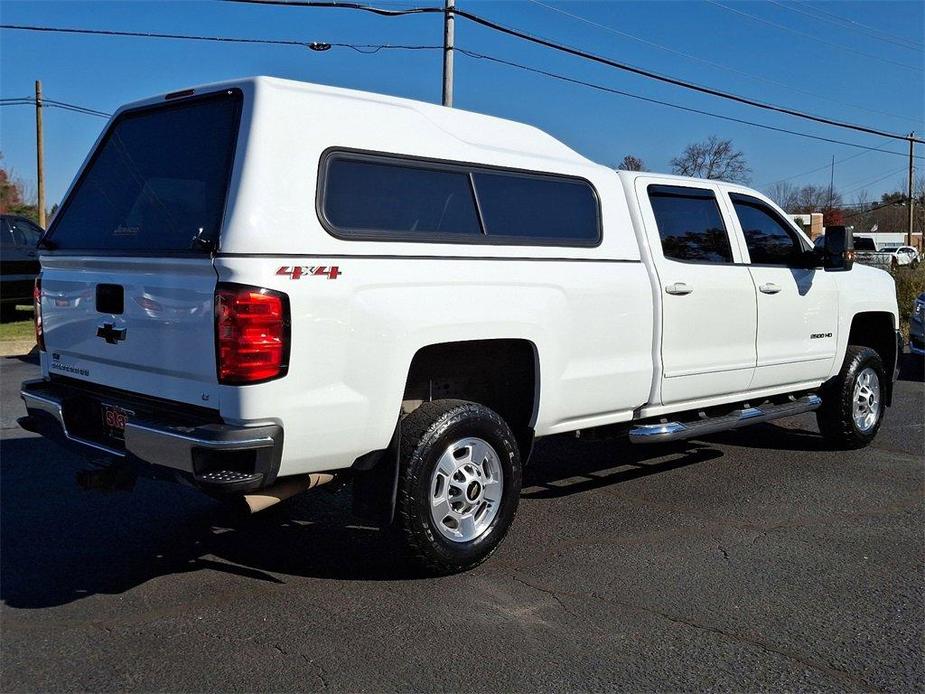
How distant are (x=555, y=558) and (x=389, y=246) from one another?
190 centimetres

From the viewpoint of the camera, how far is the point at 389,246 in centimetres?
442

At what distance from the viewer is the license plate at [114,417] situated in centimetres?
442

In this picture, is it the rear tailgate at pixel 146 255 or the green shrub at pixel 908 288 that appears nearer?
the rear tailgate at pixel 146 255

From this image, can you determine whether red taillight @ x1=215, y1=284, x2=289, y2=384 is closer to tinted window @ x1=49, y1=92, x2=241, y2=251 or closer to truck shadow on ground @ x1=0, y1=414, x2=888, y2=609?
tinted window @ x1=49, y1=92, x2=241, y2=251

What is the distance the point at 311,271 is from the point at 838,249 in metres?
4.59

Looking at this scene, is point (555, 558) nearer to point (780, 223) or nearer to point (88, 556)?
point (88, 556)

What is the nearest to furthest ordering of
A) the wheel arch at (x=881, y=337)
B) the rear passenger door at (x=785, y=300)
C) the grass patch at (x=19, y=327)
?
1. the rear passenger door at (x=785, y=300)
2. the wheel arch at (x=881, y=337)
3. the grass patch at (x=19, y=327)

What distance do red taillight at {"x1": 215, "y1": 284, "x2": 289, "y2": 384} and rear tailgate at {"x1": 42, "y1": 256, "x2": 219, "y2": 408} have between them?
6 centimetres

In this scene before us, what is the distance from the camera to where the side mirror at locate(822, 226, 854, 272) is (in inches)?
277

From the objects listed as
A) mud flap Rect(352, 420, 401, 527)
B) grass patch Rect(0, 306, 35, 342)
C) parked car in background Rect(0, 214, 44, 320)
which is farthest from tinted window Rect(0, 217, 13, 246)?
mud flap Rect(352, 420, 401, 527)

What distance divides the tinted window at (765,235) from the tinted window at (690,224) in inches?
11.7

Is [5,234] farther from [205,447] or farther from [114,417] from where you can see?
[205,447]

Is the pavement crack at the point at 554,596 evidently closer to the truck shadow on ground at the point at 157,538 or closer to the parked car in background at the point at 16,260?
the truck shadow on ground at the point at 157,538

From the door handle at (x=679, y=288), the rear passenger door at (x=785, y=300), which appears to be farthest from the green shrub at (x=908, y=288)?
the door handle at (x=679, y=288)
